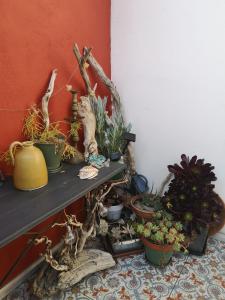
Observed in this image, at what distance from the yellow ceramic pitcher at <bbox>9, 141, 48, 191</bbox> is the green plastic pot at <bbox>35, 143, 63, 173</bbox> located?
0.37ft

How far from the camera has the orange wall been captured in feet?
3.79

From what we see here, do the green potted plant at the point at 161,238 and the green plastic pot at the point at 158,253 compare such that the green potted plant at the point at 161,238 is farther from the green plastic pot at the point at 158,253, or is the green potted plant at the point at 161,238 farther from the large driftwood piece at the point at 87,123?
the large driftwood piece at the point at 87,123

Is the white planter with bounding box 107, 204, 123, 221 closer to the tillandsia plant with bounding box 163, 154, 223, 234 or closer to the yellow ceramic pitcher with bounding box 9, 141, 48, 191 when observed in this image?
the tillandsia plant with bounding box 163, 154, 223, 234

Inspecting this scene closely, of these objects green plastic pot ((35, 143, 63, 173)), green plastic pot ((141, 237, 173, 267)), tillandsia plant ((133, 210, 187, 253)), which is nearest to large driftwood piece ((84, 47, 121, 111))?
green plastic pot ((35, 143, 63, 173))

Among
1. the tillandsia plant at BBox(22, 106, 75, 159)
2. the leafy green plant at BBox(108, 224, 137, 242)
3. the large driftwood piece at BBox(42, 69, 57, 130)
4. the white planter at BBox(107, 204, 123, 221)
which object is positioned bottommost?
the leafy green plant at BBox(108, 224, 137, 242)

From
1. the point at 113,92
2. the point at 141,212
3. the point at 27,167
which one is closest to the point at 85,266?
the point at 141,212

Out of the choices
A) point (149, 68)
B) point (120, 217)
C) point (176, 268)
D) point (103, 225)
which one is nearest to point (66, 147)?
point (103, 225)

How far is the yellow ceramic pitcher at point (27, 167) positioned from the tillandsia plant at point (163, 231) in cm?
81

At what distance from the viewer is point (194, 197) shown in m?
1.57

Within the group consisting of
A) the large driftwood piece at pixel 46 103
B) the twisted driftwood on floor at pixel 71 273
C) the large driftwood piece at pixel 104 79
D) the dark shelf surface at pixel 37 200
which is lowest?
the twisted driftwood on floor at pixel 71 273

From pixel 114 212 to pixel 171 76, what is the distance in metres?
1.15

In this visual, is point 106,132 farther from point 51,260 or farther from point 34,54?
point 51,260

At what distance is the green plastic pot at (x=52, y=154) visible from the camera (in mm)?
1219

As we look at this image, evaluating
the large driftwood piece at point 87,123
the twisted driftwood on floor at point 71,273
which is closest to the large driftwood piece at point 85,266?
the twisted driftwood on floor at point 71,273
